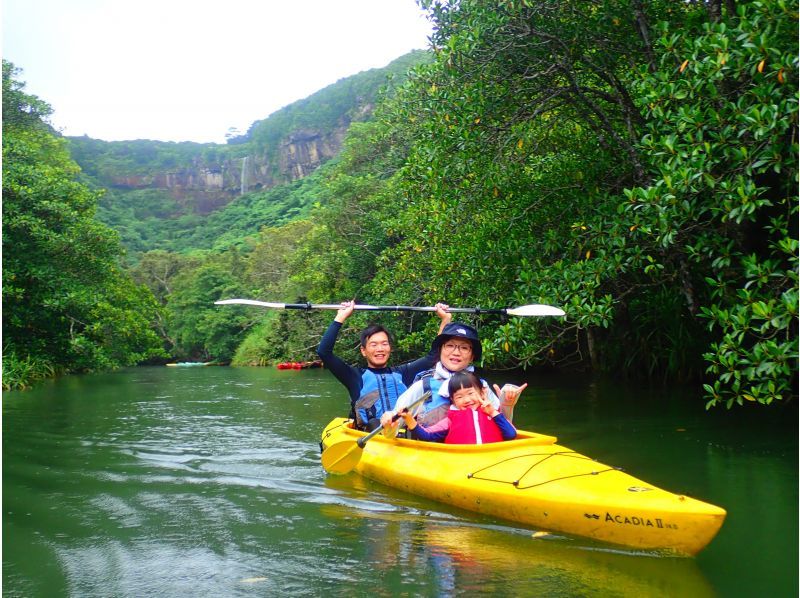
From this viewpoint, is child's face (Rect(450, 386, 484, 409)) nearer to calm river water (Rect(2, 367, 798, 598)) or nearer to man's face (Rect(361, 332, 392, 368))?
calm river water (Rect(2, 367, 798, 598))

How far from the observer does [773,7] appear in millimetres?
4172

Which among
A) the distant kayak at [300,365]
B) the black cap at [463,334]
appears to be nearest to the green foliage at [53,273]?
the distant kayak at [300,365]

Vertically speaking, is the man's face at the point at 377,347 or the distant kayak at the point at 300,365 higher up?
A: the man's face at the point at 377,347

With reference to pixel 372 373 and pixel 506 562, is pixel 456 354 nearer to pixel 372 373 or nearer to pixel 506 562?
pixel 372 373

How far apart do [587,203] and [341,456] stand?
334 cm

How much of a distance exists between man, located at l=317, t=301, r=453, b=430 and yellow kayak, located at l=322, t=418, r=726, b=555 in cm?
44

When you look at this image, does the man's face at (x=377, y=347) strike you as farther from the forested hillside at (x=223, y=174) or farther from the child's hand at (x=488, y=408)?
the forested hillside at (x=223, y=174)

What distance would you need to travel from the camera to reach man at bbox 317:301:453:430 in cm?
538

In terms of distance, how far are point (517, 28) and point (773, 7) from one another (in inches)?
112

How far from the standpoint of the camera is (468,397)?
14.7 feet

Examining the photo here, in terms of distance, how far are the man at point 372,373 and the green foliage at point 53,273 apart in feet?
29.9

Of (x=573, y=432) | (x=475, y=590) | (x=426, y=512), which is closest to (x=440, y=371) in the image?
(x=426, y=512)

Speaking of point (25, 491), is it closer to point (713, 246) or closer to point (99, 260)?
point (713, 246)

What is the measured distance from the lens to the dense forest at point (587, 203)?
438 centimetres
